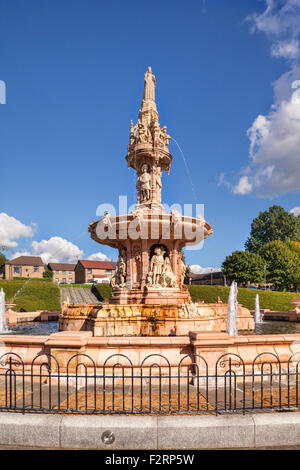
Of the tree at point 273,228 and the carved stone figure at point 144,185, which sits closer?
the carved stone figure at point 144,185

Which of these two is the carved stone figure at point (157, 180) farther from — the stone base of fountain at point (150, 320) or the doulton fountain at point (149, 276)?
the stone base of fountain at point (150, 320)

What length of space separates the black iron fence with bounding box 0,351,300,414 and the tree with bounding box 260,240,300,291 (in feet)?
160

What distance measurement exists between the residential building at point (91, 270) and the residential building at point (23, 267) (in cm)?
1190

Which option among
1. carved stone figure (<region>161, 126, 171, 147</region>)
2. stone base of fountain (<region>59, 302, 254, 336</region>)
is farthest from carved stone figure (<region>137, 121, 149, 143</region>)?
stone base of fountain (<region>59, 302, 254, 336</region>)

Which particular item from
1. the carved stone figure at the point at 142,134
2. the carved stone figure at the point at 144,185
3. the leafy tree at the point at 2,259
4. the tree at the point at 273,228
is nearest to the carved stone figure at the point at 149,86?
the carved stone figure at the point at 142,134

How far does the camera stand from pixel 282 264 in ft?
178

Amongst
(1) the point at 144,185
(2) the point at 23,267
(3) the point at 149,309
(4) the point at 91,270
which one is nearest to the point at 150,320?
(3) the point at 149,309

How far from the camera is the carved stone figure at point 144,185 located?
625 inches

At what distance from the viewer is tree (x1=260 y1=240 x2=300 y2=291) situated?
52375 mm

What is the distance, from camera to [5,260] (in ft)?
306

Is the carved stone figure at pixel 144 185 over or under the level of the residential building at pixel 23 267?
over

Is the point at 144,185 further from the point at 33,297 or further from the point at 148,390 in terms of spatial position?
the point at 33,297

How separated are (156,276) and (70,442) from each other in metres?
8.89

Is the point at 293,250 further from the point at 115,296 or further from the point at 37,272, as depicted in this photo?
the point at 37,272
